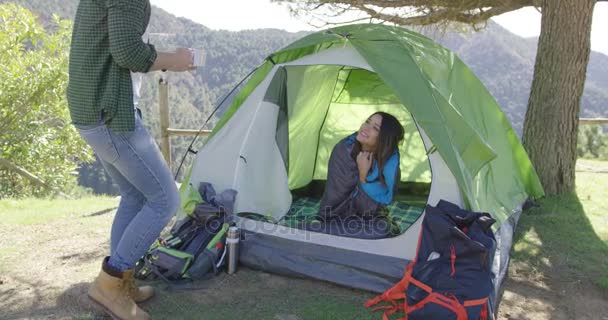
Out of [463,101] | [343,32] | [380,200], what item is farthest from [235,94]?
[463,101]

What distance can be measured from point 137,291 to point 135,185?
0.70 metres

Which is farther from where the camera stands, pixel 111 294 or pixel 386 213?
pixel 386 213

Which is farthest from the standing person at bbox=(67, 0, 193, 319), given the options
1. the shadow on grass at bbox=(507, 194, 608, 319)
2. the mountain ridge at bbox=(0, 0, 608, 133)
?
the mountain ridge at bbox=(0, 0, 608, 133)

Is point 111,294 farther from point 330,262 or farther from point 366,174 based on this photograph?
point 366,174

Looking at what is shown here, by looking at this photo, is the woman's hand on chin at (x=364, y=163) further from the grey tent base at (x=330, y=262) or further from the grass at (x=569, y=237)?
the grass at (x=569, y=237)

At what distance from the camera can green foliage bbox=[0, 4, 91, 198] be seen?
777cm

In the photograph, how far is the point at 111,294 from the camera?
7.56 ft

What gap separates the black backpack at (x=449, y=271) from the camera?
2.44 m

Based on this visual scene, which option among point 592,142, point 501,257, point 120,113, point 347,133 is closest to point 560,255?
point 501,257

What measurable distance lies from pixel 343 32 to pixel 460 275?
64.9 inches

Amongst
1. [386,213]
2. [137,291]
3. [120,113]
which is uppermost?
[120,113]

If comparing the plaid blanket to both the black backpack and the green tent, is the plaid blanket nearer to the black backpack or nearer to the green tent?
the green tent

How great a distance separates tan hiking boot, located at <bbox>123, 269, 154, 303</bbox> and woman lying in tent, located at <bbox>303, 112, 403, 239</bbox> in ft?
4.25

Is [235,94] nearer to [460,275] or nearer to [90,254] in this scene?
[90,254]
